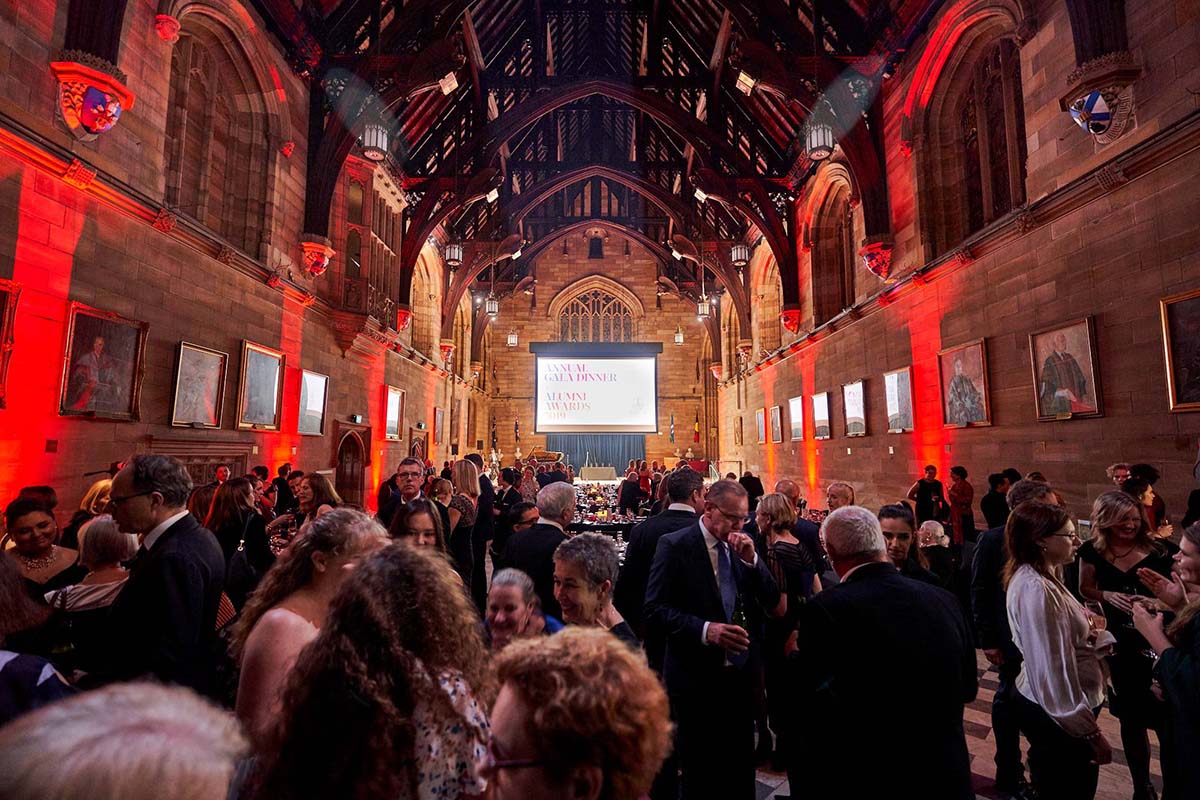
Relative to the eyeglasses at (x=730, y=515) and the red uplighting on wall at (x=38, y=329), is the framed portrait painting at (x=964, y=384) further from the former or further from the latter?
the red uplighting on wall at (x=38, y=329)

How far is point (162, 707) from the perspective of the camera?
562 millimetres

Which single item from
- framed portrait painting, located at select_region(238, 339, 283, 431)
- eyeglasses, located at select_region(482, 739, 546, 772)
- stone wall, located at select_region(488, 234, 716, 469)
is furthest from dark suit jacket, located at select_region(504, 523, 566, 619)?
stone wall, located at select_region(488, 234, 716, 469)

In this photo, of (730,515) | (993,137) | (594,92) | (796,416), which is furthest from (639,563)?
(594,92)

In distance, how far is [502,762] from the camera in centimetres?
86

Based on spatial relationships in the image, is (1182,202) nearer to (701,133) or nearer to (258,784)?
(258,784)

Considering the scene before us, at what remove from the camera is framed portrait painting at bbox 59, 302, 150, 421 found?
4.45 metres

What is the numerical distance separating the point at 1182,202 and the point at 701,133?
8.44m

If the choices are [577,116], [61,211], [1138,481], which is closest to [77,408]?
[61,211]

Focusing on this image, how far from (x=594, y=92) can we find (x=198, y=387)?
9.48 meters

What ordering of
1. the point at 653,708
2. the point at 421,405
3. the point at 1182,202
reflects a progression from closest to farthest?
the point at 653,708
the point at 1182,202
the point at 421,405

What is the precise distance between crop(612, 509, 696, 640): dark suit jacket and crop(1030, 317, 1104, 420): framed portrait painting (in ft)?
12.9

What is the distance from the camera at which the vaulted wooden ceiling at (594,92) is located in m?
8.15

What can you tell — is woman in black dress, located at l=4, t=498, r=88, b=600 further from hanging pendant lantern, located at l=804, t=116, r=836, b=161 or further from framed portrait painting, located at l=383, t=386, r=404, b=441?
framed portrait painting, located at l=383, t=386, r=404, b=441

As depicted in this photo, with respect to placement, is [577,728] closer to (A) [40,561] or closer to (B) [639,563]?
(B) [639,563]
